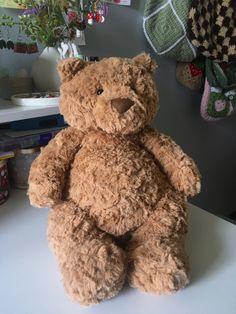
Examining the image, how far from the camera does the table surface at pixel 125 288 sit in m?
0.41

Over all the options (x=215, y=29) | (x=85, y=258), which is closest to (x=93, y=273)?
(x=85, y=258)

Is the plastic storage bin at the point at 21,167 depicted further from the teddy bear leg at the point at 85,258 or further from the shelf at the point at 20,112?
the teddy bear leg at the point at 85,258

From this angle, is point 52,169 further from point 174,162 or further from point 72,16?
point 72,16

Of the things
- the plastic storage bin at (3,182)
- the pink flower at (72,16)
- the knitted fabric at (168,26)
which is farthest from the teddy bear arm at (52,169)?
the knitted fabric at (168,26)

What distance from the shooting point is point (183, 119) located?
1323mm

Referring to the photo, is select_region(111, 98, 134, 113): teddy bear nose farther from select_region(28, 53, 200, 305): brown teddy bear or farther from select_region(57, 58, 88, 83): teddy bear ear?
select_region(57, 58, 88, 83): teddy bear ear

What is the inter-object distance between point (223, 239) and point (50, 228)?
333 mm

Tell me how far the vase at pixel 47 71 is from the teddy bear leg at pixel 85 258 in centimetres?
44

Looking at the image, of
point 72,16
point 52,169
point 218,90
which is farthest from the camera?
point 218,90

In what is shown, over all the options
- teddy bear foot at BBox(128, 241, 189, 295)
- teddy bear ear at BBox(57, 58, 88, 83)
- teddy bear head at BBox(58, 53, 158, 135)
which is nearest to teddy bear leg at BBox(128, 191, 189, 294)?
teddy bear foot at BBox(128, 241, 189, 295)

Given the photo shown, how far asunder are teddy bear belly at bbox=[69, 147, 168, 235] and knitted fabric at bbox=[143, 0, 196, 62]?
2.12ft

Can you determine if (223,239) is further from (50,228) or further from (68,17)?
(68,17)

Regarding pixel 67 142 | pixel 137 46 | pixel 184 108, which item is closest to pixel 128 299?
pixel 67 142

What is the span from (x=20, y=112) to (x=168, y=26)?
62cm
